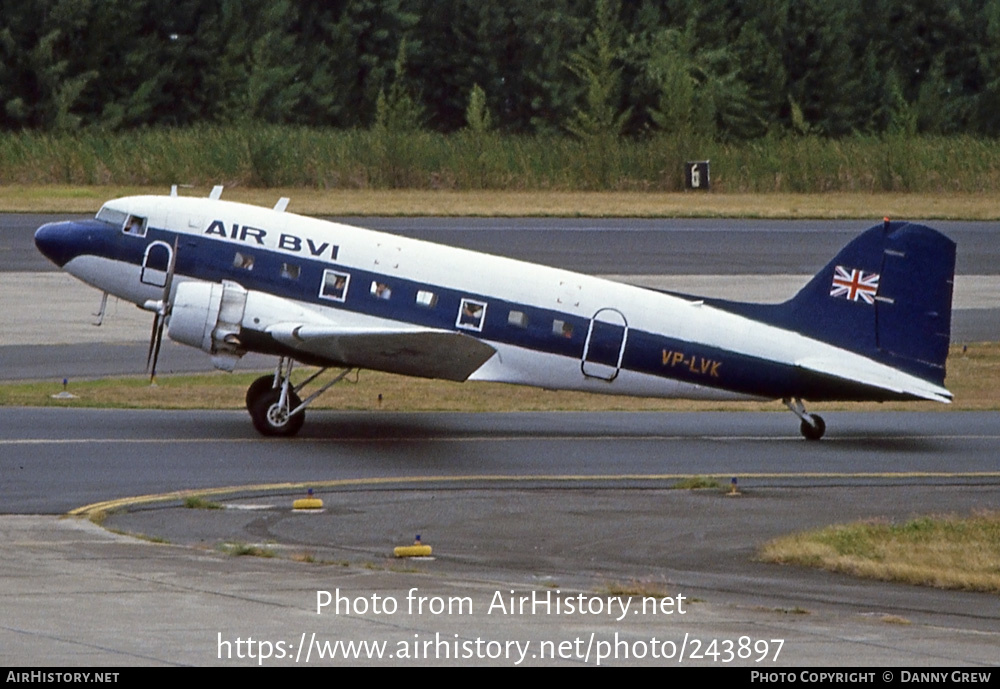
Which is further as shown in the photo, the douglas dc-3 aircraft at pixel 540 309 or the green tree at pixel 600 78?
the green tree at pixel 600 78

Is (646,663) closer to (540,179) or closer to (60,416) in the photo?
(60,416)

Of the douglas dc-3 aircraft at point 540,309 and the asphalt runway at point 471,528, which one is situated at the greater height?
the douglas dc-3 aircraft at point 540,309

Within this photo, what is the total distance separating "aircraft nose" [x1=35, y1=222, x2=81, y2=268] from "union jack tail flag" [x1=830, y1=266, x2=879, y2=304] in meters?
12.2

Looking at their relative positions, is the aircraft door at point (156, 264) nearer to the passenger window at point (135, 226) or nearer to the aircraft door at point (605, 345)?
the passenger window at point (135, 226)

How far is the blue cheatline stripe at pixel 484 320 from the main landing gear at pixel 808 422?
71cm

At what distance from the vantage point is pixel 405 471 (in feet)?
72.6

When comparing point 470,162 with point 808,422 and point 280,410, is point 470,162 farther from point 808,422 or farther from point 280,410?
point 280,410

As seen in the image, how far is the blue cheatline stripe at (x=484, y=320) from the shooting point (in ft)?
80.9

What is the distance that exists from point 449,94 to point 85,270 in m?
70.8

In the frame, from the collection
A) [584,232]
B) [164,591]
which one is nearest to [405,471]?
[164,591]

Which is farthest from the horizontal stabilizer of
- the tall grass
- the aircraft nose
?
the tall grass

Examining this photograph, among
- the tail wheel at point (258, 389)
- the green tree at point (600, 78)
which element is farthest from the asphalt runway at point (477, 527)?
the green tree at point (600, 78)

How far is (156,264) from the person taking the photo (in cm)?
2489

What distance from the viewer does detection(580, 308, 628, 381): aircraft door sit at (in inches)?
977
